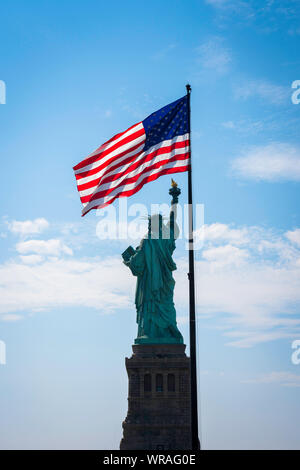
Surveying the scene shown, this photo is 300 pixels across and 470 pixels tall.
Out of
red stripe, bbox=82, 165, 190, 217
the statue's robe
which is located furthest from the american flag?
the statue's robe

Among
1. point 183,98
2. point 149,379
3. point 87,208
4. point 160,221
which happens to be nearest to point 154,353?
point 149,379

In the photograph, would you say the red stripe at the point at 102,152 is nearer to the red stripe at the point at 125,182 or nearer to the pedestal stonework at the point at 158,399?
the red stripe at the point at 125,182

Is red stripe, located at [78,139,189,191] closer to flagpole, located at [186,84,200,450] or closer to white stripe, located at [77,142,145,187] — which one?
white stripe, located at [77,142,145,187]

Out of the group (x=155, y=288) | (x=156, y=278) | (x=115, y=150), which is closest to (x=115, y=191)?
(x=115, y=150)

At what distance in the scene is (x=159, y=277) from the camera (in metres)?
42.2

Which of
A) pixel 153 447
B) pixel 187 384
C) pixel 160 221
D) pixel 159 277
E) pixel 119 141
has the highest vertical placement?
pixel 160 221

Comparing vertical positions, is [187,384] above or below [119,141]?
below

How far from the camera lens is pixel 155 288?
41750 millimetres

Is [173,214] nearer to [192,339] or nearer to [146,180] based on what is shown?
[146,180]

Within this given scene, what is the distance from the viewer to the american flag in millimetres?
19078

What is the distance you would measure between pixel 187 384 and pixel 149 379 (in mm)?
2271

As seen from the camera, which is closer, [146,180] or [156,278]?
[146,180]

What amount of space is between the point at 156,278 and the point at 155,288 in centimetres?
70
